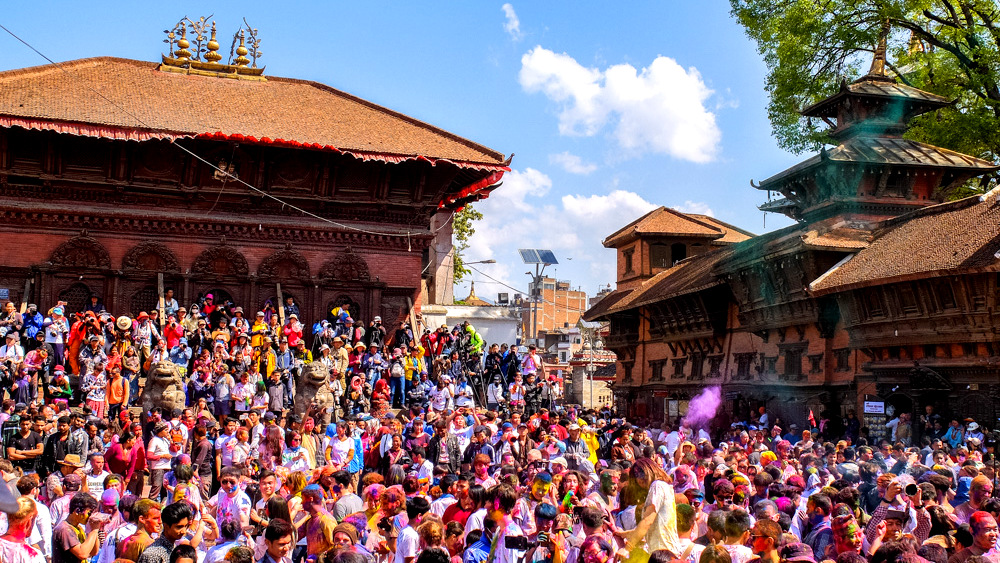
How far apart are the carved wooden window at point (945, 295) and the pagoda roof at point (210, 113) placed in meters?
12.2

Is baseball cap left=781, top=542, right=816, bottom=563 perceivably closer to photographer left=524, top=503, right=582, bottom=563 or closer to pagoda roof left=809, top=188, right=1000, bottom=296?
photographer left=524, top=503, right=582, bottom=563

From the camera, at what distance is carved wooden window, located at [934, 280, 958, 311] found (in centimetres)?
2327

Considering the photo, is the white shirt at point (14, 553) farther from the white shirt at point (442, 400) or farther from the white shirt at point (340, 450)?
the white shirt at point (442, 400)

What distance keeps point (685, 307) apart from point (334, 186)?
13.4m

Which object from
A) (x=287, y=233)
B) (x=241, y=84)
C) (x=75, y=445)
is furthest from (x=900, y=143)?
(x=75, y=445)

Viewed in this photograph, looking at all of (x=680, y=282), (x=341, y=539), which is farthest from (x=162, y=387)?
(x=680, y=282)

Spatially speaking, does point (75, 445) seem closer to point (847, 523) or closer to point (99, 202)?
point (847, 523)

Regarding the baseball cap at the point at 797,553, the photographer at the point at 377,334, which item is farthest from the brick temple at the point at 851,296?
the baseball cap at the point at 797,553

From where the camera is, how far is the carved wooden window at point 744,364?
32.6m

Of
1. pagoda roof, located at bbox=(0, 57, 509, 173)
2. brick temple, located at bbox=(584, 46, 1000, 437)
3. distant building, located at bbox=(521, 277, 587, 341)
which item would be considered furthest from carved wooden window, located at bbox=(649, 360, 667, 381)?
distant building, located at bbox=(521, 277, 587, 341)

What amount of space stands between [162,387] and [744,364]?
19298 mm

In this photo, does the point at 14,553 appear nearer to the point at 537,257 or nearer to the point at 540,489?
the point at 540,489

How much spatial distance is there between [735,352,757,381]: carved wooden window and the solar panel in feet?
121

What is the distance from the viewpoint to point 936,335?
2370cm
